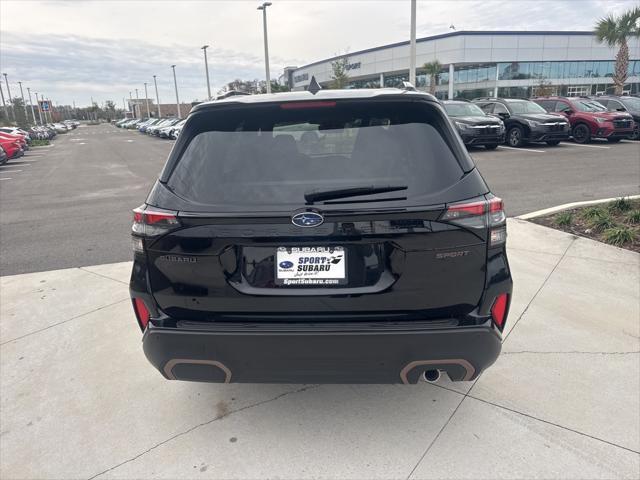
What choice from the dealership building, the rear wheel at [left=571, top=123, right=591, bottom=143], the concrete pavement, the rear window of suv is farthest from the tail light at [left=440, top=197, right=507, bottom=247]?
the dealership building

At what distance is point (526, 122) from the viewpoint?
16.8 m

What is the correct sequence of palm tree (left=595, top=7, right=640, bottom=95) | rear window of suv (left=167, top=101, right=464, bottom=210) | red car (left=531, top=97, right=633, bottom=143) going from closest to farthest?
1. rear window of suv (left=167, top=101, right=464, bottom=210)
2. red car (left=531, top=97, right=633, bottom=143)
3. palm tree (left=595, top=7, right=640, bottom=95)

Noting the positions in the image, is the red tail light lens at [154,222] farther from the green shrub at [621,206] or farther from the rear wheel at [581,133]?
the rear wheel at [581,133]

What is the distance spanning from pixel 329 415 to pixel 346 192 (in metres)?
1.44

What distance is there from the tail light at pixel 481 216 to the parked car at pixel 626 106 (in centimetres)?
1939

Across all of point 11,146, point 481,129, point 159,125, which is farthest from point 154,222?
Result: point 159,125

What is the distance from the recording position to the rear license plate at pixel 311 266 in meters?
2.12

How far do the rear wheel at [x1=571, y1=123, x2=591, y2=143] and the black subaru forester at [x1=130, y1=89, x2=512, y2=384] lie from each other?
61.0 feet

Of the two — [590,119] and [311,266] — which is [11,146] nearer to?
[311,266]

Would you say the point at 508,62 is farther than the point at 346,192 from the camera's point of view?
Yes

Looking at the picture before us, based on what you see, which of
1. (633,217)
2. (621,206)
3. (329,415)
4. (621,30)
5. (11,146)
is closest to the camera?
(329,415)

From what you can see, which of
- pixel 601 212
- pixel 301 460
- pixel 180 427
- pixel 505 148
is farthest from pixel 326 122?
pixel 505 148

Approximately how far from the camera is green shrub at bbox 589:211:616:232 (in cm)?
602

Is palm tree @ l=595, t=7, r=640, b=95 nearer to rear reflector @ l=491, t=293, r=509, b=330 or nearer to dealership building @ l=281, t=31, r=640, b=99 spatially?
dealership building @ l=281, t=31, r=640, b=99
